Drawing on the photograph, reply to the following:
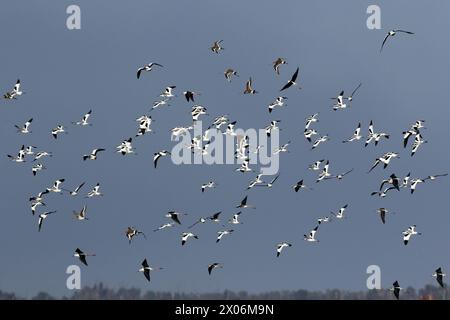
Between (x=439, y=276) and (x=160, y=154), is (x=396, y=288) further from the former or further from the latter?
(x=160, y=154)

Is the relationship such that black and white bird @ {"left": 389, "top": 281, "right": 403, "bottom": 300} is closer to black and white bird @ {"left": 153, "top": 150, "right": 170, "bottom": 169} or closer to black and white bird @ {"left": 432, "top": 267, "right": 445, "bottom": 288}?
black and white bird @ {"left": 432, "top": 267, "right": 445, "bottom": 288}

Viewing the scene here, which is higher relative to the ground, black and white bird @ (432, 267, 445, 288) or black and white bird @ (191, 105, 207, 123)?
black and white bird @ (191, 105, 207, 123)

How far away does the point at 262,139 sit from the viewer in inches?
3290

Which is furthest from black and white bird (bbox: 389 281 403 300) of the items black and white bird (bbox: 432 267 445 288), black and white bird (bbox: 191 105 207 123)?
black and white bird (bbox: 191 105 207 123)

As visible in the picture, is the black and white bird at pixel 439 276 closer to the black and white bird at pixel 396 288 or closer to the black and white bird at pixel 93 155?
the black and white bird at pixel 396 288

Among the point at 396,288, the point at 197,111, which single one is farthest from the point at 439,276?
the point at 197,111

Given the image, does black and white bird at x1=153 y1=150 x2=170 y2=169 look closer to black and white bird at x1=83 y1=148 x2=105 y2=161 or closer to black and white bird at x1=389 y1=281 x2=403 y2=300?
black and white bird at x1=83 y1=148 x2=105 y2=161

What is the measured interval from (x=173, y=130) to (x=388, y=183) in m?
18.2

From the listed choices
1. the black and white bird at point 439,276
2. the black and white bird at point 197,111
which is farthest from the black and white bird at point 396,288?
the black and white bird at point 197,111

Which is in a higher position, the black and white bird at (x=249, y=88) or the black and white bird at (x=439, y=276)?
the black and white bird at (x=249, y=88)

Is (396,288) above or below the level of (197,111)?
below

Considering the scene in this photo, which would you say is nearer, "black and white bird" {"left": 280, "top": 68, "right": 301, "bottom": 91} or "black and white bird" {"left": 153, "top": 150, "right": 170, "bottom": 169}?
"black and white bird" {"left": 280, "top": 68, "right": 301, "bottom": 91}
